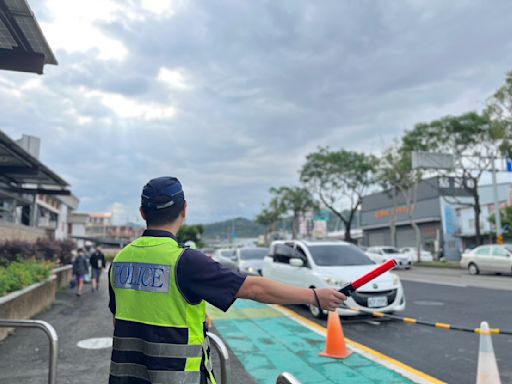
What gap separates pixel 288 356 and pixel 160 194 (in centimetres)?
490

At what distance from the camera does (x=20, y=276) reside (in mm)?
9414

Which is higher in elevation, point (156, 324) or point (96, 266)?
point (156, 324)

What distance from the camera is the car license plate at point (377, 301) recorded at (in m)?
8.66

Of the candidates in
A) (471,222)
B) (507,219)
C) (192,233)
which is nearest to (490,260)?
(507,219)

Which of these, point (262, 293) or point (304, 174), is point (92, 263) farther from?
point (304, 174)

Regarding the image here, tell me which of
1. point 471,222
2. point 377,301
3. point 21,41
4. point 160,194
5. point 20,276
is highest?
point 471,222

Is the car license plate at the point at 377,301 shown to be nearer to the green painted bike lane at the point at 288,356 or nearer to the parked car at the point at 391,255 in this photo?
the green painted bike lane at the point at 288,356

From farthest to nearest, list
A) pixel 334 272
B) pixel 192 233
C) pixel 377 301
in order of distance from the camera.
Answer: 1. pixel 192 233
2. pixel 334 272
3. pixel 377 301

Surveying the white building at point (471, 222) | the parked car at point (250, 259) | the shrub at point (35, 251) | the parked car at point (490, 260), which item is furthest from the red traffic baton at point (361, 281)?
the white building at point (471, 222)

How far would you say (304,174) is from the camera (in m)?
45.0

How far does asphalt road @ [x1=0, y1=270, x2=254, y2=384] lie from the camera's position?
5488mm

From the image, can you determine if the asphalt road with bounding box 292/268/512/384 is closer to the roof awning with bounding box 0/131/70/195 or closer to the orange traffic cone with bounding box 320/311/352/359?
the orange traffic cone with bounding box 320/311/352/359

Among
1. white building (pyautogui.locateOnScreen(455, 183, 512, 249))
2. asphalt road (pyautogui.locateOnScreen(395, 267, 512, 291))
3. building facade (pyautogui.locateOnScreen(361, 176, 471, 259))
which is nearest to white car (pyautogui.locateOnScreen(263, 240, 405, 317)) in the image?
asphalt road (pyautogui.locateOnScreen(395, 267, 512, 291))

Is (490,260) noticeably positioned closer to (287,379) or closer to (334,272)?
(334,272)
